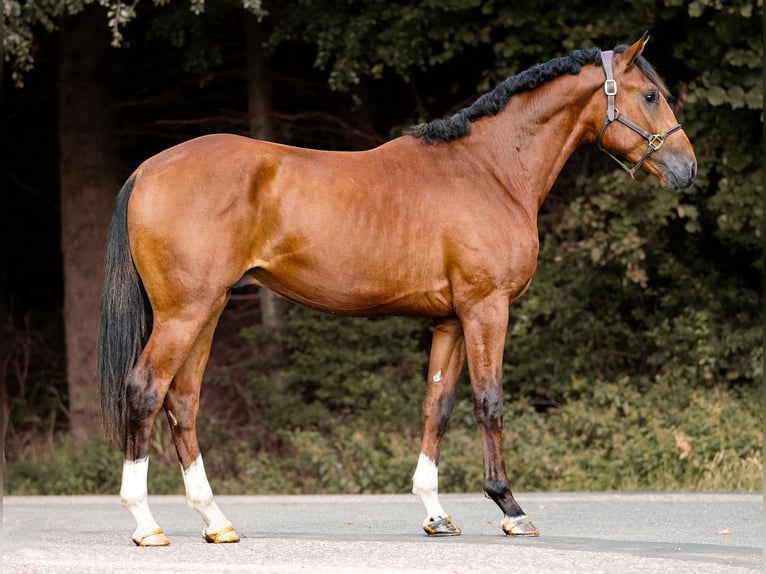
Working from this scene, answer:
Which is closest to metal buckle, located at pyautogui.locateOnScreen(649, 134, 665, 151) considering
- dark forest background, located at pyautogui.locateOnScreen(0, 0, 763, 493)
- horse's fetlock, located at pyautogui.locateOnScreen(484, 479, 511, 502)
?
horse's fetlock, located at pyautogui.locateOnScreen(484, 479, 511, 502)

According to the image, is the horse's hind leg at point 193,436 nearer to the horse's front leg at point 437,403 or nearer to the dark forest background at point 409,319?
the horse's front leg at point 437,403

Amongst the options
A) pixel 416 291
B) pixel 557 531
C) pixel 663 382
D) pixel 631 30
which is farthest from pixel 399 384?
pixel 416 291

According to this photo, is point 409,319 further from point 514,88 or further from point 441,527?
point 441,527

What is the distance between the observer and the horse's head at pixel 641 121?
26.0 ft

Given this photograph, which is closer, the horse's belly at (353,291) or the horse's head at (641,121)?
the horse's belly at (353,291)

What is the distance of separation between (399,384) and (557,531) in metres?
7.13

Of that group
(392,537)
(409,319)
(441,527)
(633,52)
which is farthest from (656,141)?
(409,319)

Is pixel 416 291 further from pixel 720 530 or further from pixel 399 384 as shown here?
pixel 399 384

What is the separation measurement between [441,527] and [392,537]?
1.02ft

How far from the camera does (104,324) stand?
730cm

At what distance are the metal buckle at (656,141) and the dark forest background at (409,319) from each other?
4875mm

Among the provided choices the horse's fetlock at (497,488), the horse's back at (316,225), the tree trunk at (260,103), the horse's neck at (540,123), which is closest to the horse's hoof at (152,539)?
the horse's back at (316,225)

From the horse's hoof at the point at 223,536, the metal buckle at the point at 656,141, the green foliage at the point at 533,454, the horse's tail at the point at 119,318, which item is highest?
the metal buckle at the point at 656,141

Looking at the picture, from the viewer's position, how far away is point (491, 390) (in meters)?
7.51
